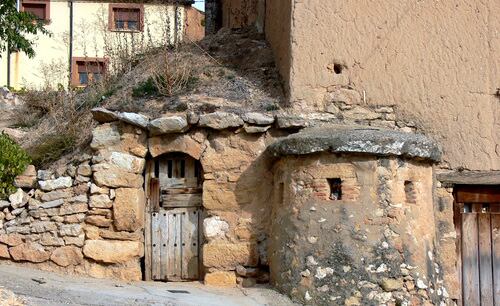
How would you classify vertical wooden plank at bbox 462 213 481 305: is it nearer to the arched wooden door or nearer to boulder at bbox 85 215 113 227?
the arched wooden door

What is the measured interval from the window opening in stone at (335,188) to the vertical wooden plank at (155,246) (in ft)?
8.13

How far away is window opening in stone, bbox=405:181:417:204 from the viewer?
8859 millimetres

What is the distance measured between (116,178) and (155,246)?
104 centimetres

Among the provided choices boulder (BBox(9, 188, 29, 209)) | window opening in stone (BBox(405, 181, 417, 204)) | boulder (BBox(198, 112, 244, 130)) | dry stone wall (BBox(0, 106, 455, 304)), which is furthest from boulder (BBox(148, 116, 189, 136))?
window opening in stone (BBox(405, 181, 417, 204))

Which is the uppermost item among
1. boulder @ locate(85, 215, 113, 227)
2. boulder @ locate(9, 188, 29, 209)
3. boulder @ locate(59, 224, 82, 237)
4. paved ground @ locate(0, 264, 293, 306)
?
boulder @ locate(9, 188, 29, 209)

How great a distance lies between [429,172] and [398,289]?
5.33 ft

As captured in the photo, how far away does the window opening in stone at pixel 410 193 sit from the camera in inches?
349

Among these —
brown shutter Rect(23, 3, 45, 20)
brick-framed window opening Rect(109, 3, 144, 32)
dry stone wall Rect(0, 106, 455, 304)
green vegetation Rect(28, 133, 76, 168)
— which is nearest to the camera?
dry stone wall Rect(0, 106, 455, 304)

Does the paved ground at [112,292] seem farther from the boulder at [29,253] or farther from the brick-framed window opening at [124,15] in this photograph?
the brick-framed window opening at [124,15]

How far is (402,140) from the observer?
339 inches

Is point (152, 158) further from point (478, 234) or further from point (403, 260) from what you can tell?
point (478, 234)

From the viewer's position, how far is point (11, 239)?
9.35 meters

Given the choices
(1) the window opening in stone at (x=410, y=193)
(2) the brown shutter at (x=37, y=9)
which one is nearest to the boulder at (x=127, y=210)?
(1) the window opening in stone at (x=410, y=193)

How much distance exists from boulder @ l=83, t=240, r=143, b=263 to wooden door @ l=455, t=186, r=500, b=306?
413cm
